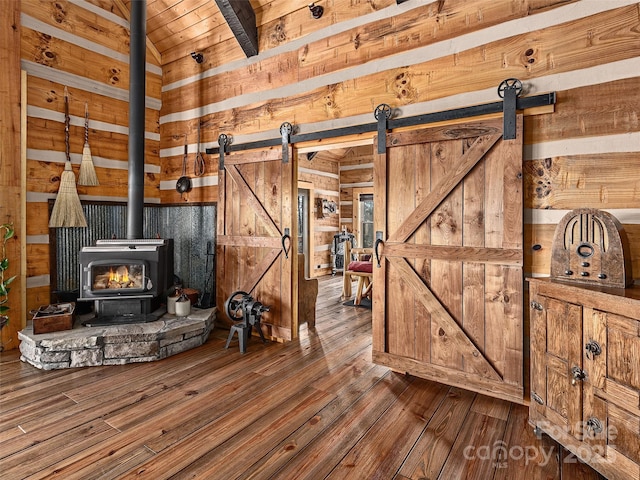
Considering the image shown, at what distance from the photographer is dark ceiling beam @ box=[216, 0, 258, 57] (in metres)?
3.59

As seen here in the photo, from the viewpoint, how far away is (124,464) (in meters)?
1.85

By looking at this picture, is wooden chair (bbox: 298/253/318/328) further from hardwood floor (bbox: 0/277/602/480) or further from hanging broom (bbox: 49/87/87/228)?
hanging broom (bbox: 49/87/87/228)

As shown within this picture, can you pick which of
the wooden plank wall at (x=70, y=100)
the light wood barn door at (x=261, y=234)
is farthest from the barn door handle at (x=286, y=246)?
the wooden plank wall at (x=70, y=100)

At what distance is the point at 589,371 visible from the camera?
1823 mm

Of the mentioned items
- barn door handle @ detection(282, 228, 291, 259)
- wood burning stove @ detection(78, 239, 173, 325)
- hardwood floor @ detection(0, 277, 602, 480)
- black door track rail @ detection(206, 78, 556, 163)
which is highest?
black door track rail @ detection(206, 78, 556, 163)

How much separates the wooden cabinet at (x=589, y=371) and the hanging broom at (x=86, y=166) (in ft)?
14.5

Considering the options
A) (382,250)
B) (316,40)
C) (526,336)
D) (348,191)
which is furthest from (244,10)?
(348,191)

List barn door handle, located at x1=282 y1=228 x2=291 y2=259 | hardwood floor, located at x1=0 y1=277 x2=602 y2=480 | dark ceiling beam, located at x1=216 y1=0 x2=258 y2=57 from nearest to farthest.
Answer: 1. hardwood floor, located at x1=0 y1=277 x2=602 y2=480
2. dark ceiling beam, located at x1=216 y1=0 x2=258 y2=57
3. barn door handle, located at x1=282 y1=228 x2=291 y2=259

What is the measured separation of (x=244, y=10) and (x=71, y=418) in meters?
3.93

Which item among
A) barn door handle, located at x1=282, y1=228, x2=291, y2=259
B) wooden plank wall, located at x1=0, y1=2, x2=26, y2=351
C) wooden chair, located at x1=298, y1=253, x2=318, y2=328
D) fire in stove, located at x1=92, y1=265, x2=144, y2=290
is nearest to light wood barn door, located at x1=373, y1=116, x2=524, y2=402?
barn door handle, located at x1=282, y1=228, x2=291, y2=259

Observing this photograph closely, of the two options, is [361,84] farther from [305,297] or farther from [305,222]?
[305,222]

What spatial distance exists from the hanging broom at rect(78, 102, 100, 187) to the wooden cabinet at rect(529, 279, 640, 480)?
442cm

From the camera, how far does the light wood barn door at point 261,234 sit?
373 centimetres

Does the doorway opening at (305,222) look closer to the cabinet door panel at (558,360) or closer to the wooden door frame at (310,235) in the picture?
the wooden door frame at (310,235)
